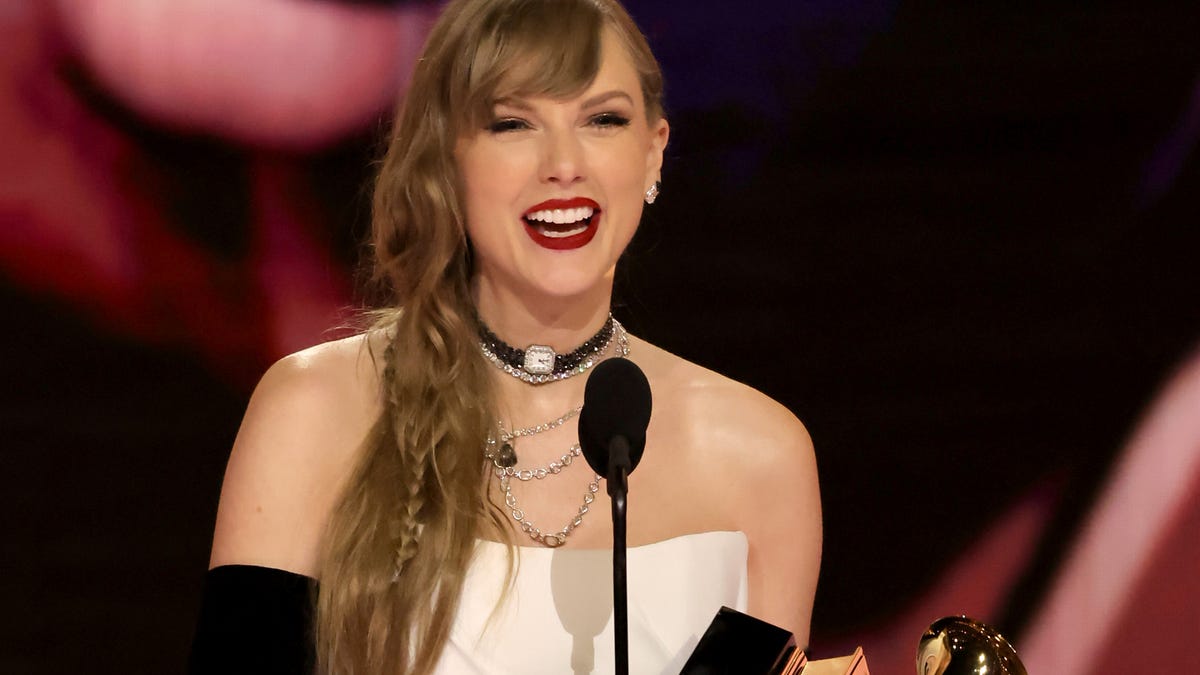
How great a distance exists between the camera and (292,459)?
196cm

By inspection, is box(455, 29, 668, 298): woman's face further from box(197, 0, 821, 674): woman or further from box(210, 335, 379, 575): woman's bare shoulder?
box(210, 335, 379, 575): woman's bare shoulder

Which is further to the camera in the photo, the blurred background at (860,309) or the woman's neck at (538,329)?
the blurred background at (860,309)

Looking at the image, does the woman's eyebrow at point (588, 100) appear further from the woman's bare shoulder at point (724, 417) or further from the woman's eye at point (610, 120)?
the woman's bare shoulder at point (724, 417)

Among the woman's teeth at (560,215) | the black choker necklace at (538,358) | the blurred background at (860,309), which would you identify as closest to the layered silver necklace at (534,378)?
the black choker necklace at (538,358)

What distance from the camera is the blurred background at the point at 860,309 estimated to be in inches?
99.2

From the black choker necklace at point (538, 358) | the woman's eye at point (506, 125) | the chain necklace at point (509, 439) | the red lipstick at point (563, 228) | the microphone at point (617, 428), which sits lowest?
the chain necklace at point (509, 439)

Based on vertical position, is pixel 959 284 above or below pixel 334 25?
below

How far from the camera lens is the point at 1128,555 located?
2.64 meters

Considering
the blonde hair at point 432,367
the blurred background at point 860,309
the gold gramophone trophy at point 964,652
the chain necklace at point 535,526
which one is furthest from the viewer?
the blurred background at point 860,309

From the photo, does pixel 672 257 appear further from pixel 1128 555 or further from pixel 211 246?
pixel 1128 555

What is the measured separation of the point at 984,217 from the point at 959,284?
13 centimetres

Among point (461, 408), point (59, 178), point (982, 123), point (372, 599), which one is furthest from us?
point (982, 123)

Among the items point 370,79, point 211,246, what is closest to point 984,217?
point 370,79

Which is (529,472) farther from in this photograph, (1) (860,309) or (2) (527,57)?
(1) (860,309)
